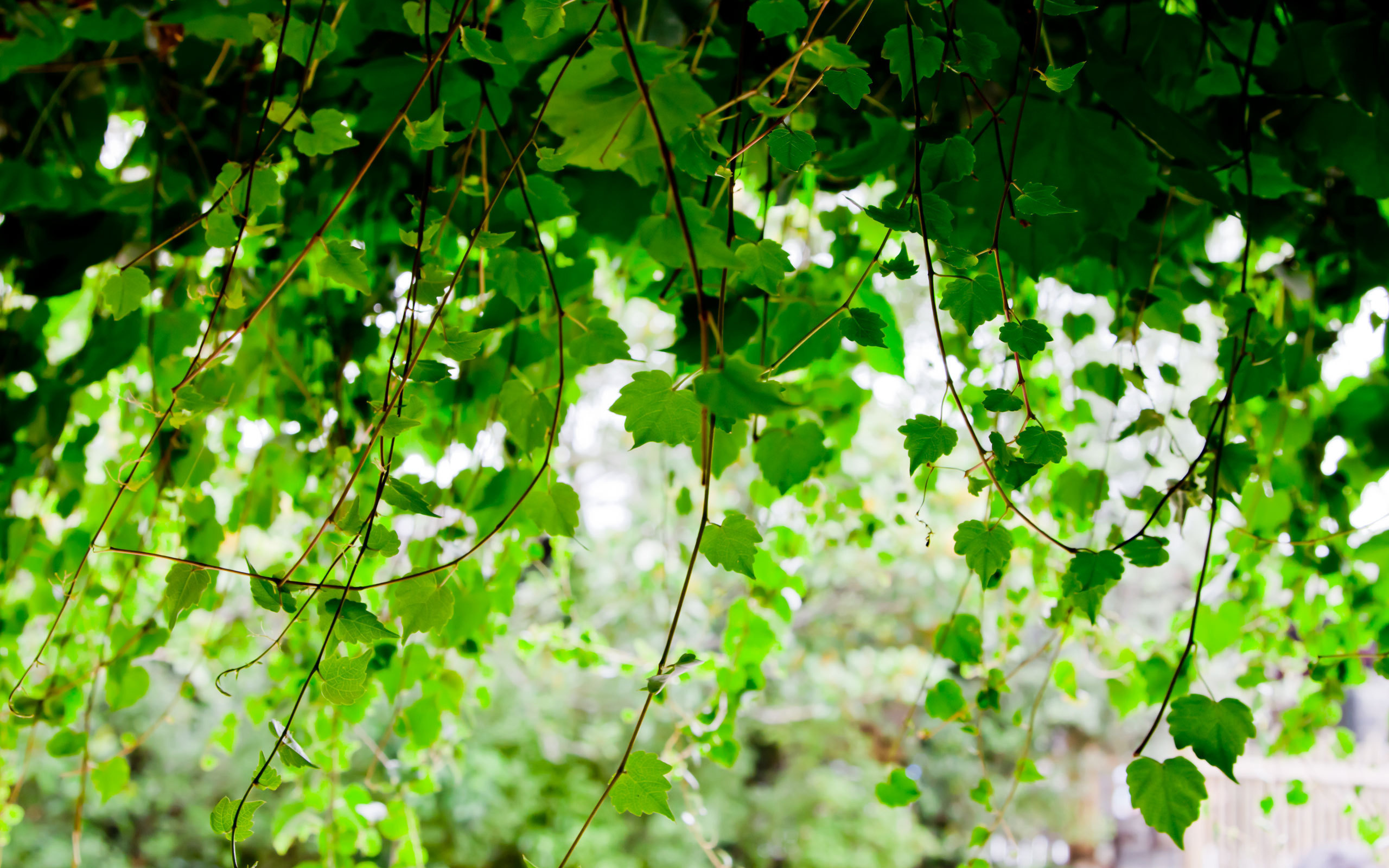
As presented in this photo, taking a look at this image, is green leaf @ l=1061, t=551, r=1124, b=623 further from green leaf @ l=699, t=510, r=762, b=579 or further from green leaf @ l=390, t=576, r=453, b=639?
green leaf @ l=390, t=576, r=453, b=639

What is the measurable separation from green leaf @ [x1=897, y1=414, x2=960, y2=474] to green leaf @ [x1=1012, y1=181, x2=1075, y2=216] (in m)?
0.10

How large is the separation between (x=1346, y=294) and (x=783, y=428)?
0.54m

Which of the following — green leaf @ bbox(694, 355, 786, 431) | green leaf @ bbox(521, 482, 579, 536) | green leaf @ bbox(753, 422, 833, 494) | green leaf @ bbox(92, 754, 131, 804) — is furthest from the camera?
green leaf @ bbox(92, 754, 131, 804)

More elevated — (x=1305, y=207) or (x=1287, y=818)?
(x=1287, y=818)

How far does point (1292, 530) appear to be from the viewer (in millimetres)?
787

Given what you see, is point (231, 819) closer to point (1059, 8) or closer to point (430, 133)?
point (430, 133)

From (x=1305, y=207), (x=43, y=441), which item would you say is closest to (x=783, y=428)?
(x=1305, y=207)

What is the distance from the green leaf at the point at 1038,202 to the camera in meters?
0.35

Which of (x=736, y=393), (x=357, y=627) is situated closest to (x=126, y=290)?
(x=357, y=627)

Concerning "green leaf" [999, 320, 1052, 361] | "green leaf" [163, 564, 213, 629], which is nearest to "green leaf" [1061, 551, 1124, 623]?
"green leaf" [999, 320, 1052, 361]

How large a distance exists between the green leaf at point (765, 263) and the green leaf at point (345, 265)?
188 mm

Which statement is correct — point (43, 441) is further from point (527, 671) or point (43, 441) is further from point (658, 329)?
point (527, 671)

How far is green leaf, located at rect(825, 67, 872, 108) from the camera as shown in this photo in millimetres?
353

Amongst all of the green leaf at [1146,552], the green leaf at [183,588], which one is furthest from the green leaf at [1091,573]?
the green leaf at [183,588]
